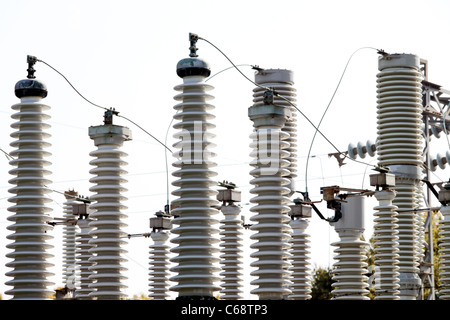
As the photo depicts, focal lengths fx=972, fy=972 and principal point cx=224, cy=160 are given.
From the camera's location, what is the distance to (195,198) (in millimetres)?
18078

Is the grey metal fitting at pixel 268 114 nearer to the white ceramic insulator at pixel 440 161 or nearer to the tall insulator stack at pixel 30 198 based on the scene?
the tall insulator stack at pixel 30 198

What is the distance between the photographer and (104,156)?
2031 cm

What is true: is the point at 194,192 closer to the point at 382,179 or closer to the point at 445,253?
the point at 382,179

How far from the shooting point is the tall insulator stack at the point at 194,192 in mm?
17734

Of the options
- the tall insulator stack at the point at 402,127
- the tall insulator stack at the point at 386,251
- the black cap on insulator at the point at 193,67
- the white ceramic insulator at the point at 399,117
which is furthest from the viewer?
the white ceramic insulator at the point at 399,117

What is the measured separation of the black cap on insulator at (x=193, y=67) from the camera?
18.6 m

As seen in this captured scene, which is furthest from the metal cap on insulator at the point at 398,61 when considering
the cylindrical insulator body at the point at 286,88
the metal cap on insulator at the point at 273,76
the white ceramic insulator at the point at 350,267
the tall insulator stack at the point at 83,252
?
the tall insulator stack at the point at 83,252

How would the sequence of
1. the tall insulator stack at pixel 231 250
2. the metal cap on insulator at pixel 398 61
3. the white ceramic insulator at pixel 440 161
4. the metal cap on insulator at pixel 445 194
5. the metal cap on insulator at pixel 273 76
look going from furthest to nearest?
1. the white ceramic insulator at pixel 440 161
2. the metal cap on insulator at pixel 398 61
3. the metal cap on insulator at pixel 273 76
4. the metal cap on insulator at pixel 445 194
5. the tall insulator stack at pixel 231 250

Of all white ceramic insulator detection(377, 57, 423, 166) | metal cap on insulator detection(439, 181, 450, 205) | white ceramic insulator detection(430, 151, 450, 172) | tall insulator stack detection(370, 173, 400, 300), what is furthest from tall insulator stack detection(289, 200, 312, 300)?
white ceramic insulator detection(430, 151, 450, 172)

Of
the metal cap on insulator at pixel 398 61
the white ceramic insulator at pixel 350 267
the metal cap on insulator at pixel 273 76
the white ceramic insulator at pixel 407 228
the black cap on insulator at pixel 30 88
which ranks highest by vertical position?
the metal cap on insulator at pixel 398 61

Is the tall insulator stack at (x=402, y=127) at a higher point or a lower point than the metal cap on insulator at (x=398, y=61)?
lower

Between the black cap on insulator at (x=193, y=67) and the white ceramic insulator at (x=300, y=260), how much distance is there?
10.7 m

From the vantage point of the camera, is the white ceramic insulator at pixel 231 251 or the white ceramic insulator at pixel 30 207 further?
the white ceramic insulator at pixel 231 251
